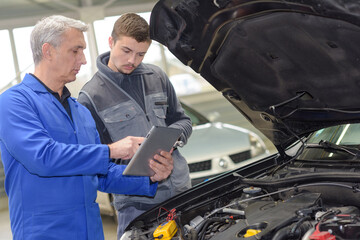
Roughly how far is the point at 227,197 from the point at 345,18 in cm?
113

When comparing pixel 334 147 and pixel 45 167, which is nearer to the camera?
pixel 45 167

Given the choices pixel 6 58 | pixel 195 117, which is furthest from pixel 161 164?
pixel 6 58

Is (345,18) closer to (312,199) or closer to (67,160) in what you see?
(312,199)

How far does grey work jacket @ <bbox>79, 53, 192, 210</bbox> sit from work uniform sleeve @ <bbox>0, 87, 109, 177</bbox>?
57 cm

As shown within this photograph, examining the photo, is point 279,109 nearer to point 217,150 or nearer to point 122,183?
point 122,183

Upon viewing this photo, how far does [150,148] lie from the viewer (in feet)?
6.77

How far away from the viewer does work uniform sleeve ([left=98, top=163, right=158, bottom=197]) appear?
7.54 feet

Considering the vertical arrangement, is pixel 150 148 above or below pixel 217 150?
above

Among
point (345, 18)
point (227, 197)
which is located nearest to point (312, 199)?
point (227, 197)

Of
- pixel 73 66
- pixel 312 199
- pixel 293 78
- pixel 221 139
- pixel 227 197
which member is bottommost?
pixel 221 139

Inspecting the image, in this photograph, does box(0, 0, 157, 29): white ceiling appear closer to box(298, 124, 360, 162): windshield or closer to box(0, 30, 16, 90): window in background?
box(0, 30, 16, 90): window in background

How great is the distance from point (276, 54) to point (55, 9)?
8.91 meters

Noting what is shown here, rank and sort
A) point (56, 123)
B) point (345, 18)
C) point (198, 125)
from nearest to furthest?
point (345, 18) → point (56, 123) → point (198, 125)

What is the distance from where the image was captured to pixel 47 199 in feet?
6.49
